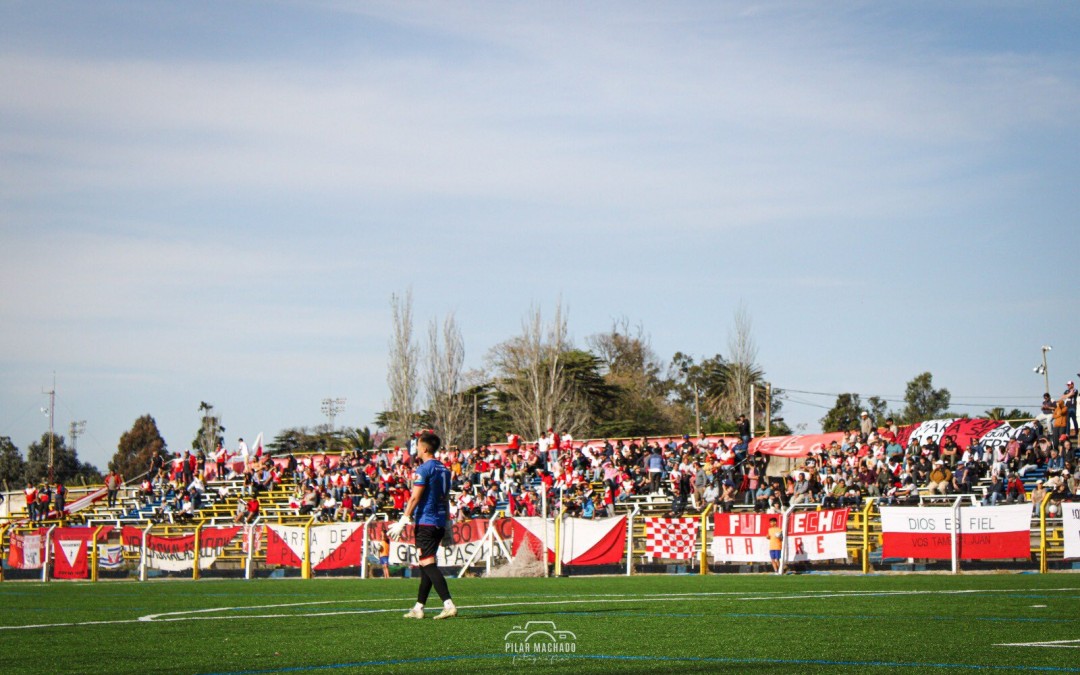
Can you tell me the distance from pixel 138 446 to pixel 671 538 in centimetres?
10183

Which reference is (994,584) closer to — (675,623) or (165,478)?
(675,623)

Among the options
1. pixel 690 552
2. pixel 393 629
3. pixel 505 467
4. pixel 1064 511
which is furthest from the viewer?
pixel 505 467

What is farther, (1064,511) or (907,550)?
(907,550)

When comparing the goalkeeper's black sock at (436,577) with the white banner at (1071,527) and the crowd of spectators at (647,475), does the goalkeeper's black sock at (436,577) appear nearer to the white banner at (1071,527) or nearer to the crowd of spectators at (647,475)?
the crowd of spectators at (647,475)

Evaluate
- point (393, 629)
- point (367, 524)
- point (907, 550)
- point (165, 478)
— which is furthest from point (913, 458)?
point (165, 478)

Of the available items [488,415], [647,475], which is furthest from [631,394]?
[647,475]

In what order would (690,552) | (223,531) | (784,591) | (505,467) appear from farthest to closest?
(505,467) < (223,531) < (690,552) < (784,591)

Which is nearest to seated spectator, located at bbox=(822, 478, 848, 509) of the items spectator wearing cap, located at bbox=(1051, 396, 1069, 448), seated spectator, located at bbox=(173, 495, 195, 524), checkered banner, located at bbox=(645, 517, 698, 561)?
checkered banner, located at bbox=(645, 517, 698, 561)

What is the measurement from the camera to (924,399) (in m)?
94.2

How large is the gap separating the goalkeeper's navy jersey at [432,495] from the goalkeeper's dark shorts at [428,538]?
5 centimetres

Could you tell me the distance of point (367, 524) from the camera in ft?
90.5

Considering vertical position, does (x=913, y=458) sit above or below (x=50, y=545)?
above

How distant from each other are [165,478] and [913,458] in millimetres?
31028

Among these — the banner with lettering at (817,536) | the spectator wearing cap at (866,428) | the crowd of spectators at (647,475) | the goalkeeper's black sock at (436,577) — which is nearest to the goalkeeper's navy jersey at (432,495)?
the goalkeeper's black sock at (436,577)
